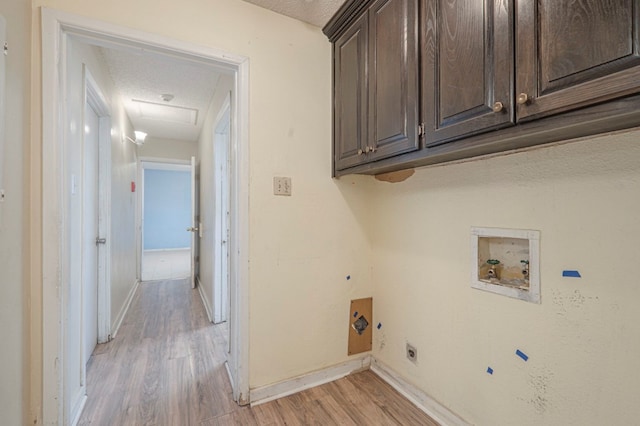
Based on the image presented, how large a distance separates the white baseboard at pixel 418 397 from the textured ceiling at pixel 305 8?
2356 mm

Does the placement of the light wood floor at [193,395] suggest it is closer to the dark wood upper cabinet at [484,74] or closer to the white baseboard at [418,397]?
the white baseboard at [418,397]

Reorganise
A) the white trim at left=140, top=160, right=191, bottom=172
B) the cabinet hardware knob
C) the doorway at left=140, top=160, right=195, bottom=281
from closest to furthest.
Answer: the cabinet hardware knob < the white trim at left=140, top=160, right=191, bottom=172 < the doorway at left=140, top=160, right=195, bottom=281

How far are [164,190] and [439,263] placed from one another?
28.2ft

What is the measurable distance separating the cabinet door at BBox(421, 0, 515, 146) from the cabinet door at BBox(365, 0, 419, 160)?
0.07m

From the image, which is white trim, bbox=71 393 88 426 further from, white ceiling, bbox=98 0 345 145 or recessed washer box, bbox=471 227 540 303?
recessed washer box, bbox=471 227 540 303

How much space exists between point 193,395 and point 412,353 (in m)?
1.40

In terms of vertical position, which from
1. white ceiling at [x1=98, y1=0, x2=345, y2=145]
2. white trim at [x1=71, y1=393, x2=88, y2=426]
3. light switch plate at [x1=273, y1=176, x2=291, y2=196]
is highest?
white ceiling at [x1=98, y1=0, x2=345, y2=145]

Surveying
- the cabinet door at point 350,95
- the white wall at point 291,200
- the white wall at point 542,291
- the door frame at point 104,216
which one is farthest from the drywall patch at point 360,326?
the door frame at point 104,216

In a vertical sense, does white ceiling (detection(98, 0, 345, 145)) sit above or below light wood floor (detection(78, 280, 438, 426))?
above

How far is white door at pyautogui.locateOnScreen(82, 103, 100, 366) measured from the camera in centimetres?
199

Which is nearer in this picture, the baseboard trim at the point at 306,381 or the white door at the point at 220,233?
the baseboard trim at the point at 306,381

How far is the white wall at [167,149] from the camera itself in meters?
4.73

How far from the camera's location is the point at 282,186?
1.77 m

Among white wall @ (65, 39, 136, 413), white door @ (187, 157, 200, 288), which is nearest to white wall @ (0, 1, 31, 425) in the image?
white wall @ (65, 39, 136, 413)
